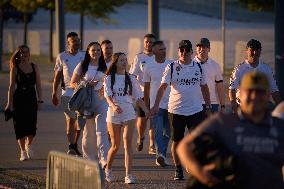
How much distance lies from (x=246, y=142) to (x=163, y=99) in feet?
25.0

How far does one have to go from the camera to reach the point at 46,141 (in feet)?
54.9

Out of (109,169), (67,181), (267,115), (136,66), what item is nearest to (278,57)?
(136,66)

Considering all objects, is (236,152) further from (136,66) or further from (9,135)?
(9,135)

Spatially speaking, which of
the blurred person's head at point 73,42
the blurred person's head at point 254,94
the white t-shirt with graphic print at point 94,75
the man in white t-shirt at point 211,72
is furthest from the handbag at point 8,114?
the blurred person's head at point 254,94

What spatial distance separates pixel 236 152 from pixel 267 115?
37 cm

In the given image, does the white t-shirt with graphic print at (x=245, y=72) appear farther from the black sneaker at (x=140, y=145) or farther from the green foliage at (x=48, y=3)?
the green foliage at (x=48, y=3)

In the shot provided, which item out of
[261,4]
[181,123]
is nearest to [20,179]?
[181,123]

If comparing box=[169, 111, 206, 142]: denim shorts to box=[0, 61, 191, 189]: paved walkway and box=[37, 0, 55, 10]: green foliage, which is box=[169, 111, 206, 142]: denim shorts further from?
box=[37, 0, 55, 10]: green foliage

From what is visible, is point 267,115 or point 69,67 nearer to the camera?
point 267,115

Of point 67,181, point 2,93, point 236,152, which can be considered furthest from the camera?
point 2,93

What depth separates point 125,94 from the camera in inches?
499

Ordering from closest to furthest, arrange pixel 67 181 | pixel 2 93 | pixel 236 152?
pixel 236 152 < pixel 67 181 < pixel 2 93

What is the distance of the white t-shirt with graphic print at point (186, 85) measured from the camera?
41.4 ft

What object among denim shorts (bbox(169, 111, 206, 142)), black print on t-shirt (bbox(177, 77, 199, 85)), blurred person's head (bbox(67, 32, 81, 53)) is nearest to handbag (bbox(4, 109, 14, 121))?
blurred person's head (bbox(67, 32, 81, 53))
